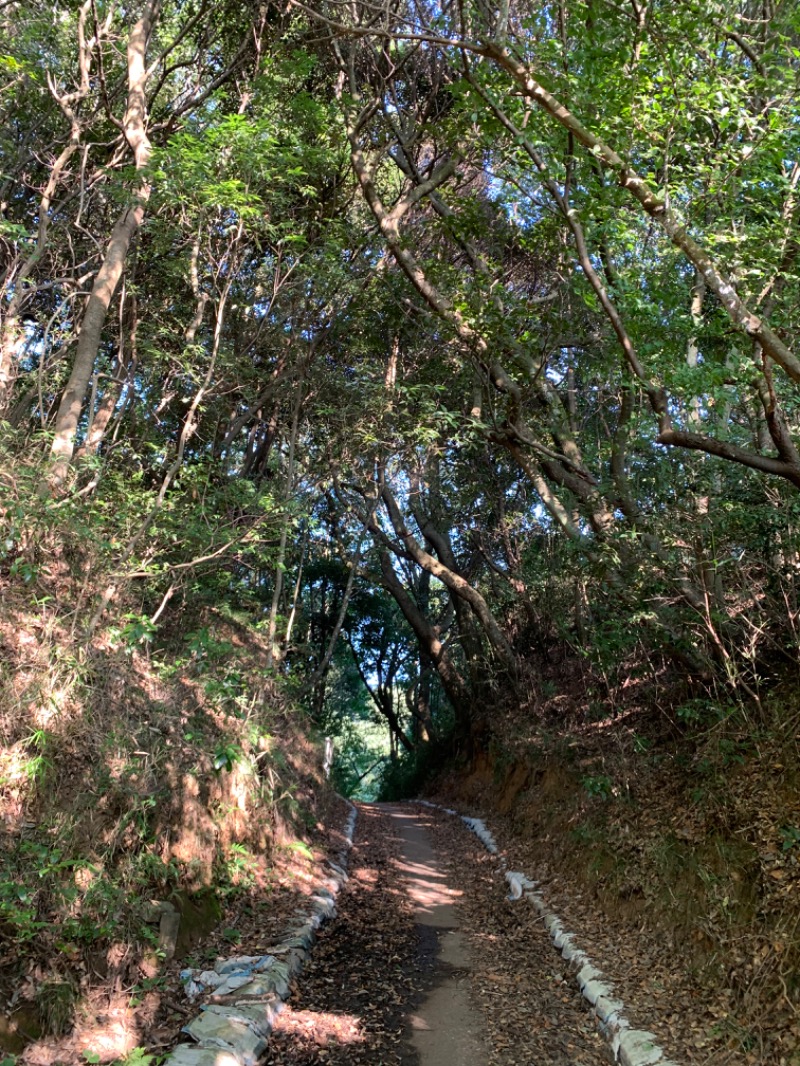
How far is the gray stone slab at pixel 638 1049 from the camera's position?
14.4 feet

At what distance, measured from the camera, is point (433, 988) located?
19.8 ft

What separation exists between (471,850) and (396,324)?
8745 mm

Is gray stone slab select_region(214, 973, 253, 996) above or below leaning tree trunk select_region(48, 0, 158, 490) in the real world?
below

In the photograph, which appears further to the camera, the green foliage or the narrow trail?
the green foliage

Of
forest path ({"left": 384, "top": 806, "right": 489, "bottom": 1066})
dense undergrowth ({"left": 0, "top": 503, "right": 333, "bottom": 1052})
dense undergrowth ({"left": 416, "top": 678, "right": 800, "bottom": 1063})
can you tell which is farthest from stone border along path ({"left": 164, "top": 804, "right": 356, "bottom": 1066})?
dense undergrowth ({"left": 416, "top": 678, "right": 800, "bottom": 1063})

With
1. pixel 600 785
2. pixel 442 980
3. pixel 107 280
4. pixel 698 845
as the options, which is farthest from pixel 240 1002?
pixel 107 280

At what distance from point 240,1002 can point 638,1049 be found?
270cm

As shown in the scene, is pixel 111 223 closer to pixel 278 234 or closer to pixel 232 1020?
pixel 278 234

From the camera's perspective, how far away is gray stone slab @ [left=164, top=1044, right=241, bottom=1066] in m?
4.13

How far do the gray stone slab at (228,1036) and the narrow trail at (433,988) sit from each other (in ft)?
0.58

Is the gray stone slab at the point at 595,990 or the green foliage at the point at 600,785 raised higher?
the green foliage at the point at 600,785

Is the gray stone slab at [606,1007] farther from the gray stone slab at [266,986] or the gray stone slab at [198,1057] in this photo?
the gray stone slab at [198,1057]

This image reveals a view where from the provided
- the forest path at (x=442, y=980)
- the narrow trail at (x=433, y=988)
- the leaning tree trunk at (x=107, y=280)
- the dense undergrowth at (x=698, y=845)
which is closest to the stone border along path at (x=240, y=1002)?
the narrow trail at (x=433, y=988)

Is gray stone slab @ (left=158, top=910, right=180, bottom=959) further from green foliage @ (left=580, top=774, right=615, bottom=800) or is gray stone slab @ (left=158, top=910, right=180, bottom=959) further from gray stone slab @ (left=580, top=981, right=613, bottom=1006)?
green foliage @ (left=580, top=774, right=615, bottom=800)
